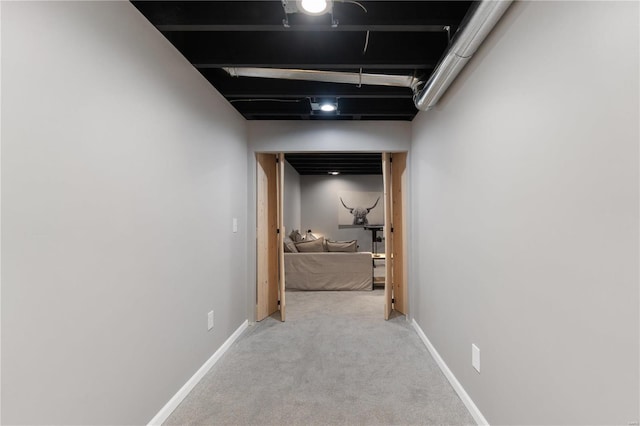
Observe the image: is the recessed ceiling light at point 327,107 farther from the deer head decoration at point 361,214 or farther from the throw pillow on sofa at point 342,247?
the deer head decoration at point 361,214

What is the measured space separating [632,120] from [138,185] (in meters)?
2.01

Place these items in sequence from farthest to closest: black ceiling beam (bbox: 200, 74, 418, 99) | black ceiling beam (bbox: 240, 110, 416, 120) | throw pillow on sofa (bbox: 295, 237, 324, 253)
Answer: throw pillow on sofa (bbox: 295, 237, 324, 253)
black ceiling beam (bbox: 240, 110, 416, 120)
black ceiling beam (bbox: 200, 74, 418, 99)

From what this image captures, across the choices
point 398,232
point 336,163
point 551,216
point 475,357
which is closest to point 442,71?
point 551,216

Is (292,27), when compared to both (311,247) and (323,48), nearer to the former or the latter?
(323,48)

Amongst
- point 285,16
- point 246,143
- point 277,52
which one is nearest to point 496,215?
point 285,16

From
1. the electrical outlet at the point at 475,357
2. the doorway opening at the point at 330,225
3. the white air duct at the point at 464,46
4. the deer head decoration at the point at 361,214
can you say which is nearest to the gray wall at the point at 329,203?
the doorway opening at the point at 330,225

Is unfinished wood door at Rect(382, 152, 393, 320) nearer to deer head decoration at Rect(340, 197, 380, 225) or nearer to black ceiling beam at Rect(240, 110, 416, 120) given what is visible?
black ceiling beam at Rect(240, 110, 416, 120)


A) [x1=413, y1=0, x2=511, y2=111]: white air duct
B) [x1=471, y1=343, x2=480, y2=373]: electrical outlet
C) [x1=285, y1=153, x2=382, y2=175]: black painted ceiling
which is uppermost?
[x1=285, y1=153, x2=382, y2=175]: black painted ceiling

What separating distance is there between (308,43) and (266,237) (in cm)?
230

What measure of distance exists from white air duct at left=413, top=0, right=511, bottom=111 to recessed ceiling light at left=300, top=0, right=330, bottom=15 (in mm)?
725

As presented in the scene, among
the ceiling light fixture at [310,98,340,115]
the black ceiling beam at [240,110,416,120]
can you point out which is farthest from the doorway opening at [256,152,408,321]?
the ceiling light fixture at [310,98,340,115]

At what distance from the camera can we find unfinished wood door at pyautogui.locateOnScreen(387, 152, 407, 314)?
11.6 ft

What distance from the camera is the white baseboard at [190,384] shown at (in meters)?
1.72

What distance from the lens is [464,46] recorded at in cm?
158
